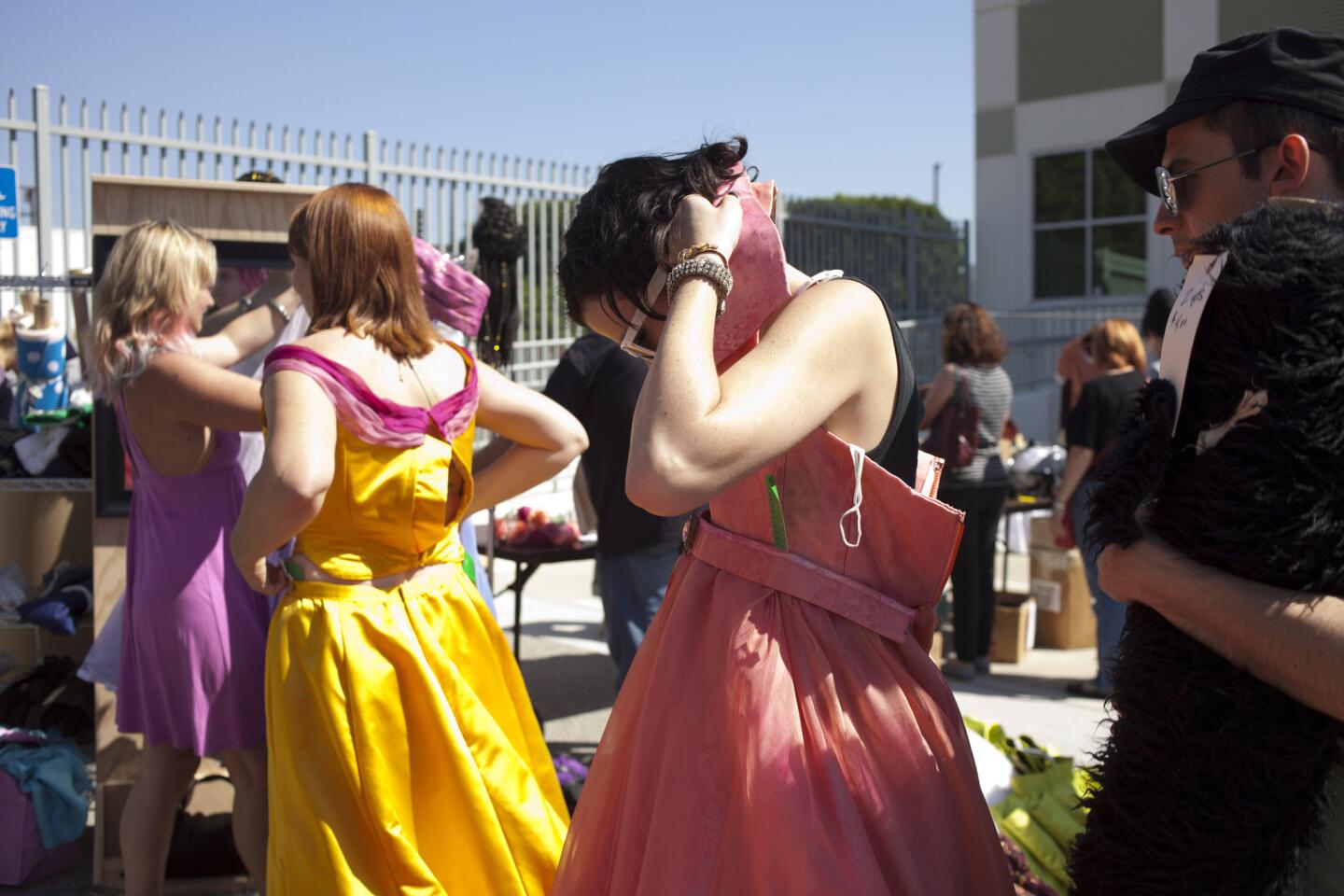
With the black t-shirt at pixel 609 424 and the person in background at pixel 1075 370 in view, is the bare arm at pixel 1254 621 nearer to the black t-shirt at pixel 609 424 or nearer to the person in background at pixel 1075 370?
the black t-shirt at pixel 609 424

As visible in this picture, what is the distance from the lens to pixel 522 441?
123 inches

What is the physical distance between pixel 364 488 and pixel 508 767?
723 mm

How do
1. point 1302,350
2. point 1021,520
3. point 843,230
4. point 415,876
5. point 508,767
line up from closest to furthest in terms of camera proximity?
point 1302,350 → point 415,876 → point 508,767 → point 1021,520 → point 843,230

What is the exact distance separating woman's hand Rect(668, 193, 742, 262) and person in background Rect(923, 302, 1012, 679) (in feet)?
15.5

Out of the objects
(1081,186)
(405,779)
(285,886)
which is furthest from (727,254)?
(1081,186)

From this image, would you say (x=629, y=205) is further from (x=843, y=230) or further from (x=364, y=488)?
(x=843, y=230)

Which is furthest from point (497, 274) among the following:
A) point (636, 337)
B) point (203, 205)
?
point (636, 337)

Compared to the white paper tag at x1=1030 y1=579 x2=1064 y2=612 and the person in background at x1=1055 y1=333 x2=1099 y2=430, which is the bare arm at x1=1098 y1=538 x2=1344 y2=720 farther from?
the white paper tag at x1=1030 y1=579 x2=1064 y2=612

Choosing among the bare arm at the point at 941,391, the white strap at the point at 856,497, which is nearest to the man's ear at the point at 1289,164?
the white strap at the point at 856,497

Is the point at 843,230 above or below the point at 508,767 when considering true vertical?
above

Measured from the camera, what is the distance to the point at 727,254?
1.57 m

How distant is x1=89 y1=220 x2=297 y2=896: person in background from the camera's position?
3129mm

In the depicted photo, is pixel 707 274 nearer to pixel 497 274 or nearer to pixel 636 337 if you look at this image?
pixel 636 337

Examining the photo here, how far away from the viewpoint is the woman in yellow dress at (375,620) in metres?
2.52
